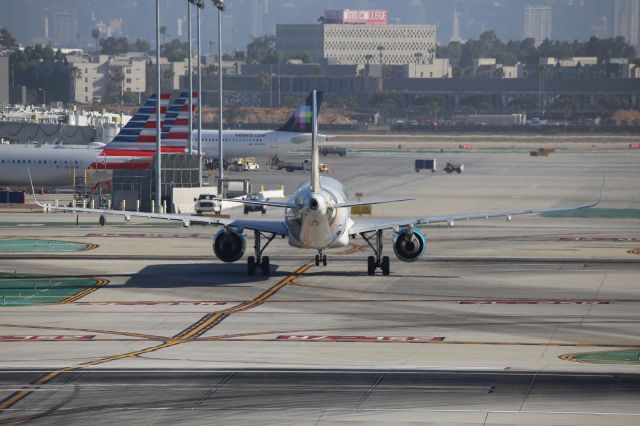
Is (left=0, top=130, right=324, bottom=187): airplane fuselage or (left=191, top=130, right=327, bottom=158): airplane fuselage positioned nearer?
(left=0, top=130, right=324, bottom=187): airplane fuselage

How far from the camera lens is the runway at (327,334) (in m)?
40.9

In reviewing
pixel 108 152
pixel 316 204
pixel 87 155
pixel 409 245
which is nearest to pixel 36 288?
pixel 316 204

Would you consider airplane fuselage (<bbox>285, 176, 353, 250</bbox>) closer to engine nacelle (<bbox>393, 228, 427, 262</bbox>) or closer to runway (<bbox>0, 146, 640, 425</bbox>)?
runway (<bbox>0, 146, 640, 425</bbox>)

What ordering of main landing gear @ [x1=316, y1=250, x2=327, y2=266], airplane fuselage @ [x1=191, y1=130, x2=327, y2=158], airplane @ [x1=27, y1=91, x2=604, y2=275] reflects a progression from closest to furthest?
1. airplane @ [x1=27, y1=91, x2=604, y2=275]
2. main landing gear @ [x1=316, y1=250, x2=327, y2=266]
3. airplane fuselage @ [x1=191, y1=130, x2=327, y2=158]

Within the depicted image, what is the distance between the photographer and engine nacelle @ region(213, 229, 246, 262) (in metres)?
69.4

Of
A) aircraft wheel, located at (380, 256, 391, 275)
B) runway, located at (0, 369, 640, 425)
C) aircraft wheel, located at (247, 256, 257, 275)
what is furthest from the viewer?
aircraft wheel, located at (247, 256, 257, 275)

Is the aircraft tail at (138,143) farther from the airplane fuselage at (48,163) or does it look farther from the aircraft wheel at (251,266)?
the aircraft wheel at (251,266)

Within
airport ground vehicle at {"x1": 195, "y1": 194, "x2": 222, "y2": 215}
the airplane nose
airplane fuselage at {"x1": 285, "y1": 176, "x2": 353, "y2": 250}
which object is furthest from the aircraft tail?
the airplane nose

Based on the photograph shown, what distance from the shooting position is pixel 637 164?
193125 mm

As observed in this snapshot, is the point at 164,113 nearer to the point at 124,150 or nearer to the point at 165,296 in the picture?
the point at 124,150

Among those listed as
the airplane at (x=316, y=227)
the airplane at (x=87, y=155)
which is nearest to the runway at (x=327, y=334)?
the airplane at (x=316, y=227)

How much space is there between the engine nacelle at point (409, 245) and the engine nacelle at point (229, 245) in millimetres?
A: 7740

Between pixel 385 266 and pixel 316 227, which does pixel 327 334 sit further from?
pixel 385 266

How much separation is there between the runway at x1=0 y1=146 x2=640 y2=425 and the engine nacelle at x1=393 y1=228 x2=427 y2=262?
1.38 m
